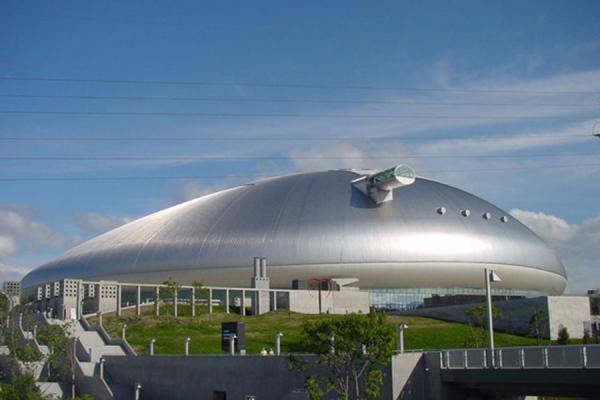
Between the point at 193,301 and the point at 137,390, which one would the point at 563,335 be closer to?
the point at 137,390

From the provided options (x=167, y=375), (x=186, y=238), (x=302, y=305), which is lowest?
(x=167, y=375)

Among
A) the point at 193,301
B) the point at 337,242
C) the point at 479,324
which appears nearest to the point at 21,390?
the point at 193,301

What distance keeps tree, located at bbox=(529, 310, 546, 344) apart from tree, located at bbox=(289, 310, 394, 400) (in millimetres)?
30815

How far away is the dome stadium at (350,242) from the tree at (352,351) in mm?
48621

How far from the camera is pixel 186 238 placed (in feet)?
285

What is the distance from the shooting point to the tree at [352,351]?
1110 inches

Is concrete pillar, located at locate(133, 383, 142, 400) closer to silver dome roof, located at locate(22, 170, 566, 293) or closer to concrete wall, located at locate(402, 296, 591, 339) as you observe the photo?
concrete wall, located at locate(402, 296, 591, 339)

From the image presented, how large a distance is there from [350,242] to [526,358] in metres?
52.6

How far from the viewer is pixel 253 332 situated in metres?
56.0

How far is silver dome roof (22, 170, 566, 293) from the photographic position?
78875 millimetres

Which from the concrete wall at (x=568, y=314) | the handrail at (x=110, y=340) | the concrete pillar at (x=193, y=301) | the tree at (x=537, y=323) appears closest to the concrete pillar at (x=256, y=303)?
the concrete pillar at (x=193, y=301)

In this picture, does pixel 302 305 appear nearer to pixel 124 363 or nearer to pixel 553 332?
pixel 553 332

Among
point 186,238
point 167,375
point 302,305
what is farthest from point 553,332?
point 186,238

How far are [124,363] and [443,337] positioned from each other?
22548 mm
